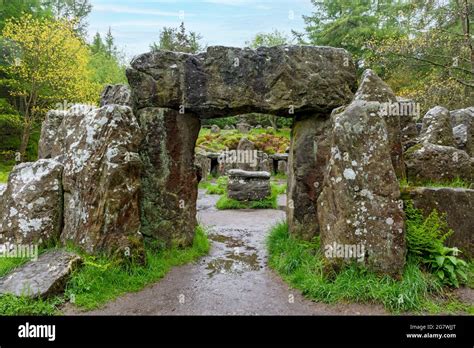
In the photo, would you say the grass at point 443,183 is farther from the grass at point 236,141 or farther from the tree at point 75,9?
the tree at point 75,9

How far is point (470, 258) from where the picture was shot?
18.7 ft

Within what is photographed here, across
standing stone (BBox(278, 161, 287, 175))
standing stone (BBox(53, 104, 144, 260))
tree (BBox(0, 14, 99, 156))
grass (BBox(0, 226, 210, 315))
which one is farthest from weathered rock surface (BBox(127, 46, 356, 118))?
standing stone (BBox(278, 161, 287, 175))

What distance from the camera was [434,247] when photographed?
542 cm

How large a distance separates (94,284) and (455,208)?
5525 mm

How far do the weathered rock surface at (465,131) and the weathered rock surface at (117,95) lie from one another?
23.0 feet

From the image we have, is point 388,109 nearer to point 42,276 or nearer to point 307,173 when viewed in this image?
point 307,173

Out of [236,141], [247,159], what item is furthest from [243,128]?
[247,159]

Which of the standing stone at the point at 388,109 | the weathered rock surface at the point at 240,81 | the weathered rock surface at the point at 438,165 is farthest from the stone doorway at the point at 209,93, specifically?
the weathered rock surface at the point at 438,165

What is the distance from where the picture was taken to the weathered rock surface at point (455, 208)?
5734 mm

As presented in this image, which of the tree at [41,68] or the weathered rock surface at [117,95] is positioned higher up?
the tree at [41,68]
